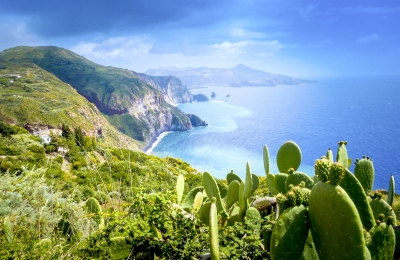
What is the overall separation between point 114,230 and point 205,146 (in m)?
86.8

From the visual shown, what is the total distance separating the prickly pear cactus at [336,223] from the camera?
1155 millimetres

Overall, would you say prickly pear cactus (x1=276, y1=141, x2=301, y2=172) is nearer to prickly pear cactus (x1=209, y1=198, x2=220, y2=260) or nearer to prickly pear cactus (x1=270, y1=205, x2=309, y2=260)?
prickly pear cactus (x1=209, y1=198, x2=220, y2=260)

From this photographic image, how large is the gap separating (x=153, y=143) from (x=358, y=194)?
341ft

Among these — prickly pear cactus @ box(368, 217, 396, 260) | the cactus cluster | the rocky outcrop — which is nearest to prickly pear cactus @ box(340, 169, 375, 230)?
the cactus cluster

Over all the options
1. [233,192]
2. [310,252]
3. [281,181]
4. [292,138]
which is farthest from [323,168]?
[292,138]

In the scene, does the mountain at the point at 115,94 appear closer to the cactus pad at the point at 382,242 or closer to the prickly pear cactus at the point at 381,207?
the prickly pear cactus at the point at 381,207

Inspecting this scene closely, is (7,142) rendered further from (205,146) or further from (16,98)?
(205,146)

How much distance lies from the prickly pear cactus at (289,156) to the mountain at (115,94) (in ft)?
320

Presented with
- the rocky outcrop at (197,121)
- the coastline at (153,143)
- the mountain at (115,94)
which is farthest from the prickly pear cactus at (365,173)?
the rocky outcrop at (197,121)

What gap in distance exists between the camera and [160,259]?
1929 mm

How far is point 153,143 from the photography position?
103875 mm

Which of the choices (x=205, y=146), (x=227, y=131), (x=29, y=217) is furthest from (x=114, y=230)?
(x=227, y=131)

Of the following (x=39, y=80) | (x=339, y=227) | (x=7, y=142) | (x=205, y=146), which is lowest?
(x=205, y=146)

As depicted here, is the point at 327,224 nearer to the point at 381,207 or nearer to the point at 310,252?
the point at 310,252
